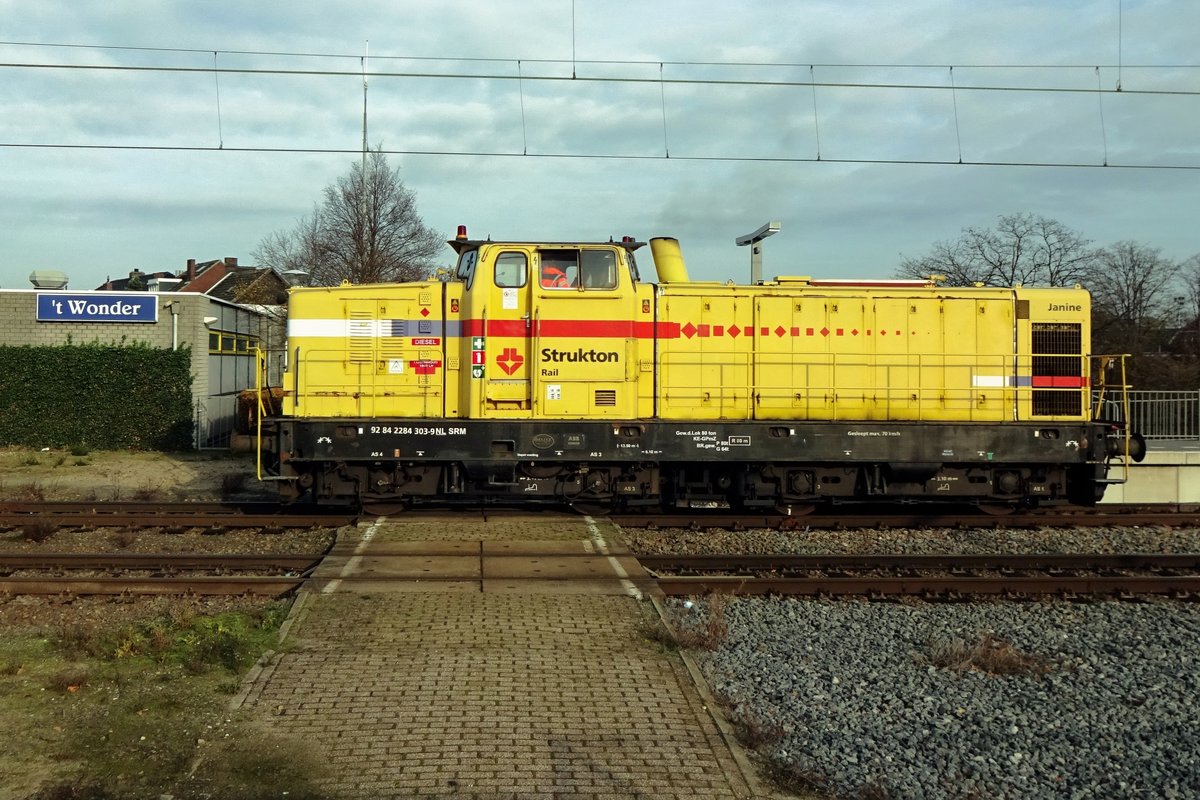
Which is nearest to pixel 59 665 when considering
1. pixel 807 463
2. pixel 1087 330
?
pixel 807 463

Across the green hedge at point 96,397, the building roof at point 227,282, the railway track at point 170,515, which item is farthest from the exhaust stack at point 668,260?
the building roof at point 227,282

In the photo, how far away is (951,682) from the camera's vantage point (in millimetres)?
6430

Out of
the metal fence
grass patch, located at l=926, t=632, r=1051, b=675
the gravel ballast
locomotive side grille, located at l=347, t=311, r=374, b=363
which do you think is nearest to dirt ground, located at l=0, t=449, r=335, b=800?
locomotive side grille, located at l=347, t=311, r=374, b=363

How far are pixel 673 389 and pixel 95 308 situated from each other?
18.8m

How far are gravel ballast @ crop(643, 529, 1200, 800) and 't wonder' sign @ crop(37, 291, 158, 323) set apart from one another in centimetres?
2004

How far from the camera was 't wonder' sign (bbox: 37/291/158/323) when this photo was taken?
2288 cm

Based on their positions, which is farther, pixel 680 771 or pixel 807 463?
pixel 807 463

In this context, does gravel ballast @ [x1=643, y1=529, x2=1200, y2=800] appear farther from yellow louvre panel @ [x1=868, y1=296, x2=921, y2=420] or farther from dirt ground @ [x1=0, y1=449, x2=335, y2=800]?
yellow louvre panel @ [x1=868, y1=296, x2=921, y2=420]

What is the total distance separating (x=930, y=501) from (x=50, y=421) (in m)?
21.5

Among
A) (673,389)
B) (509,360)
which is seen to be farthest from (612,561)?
(509,360)

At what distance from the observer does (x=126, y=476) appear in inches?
717

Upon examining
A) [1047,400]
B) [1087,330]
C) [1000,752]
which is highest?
[1087,330]

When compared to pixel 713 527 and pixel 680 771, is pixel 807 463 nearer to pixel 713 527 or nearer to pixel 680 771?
pixel 713 527

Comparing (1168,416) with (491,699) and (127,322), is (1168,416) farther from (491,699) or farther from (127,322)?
(127,322)
